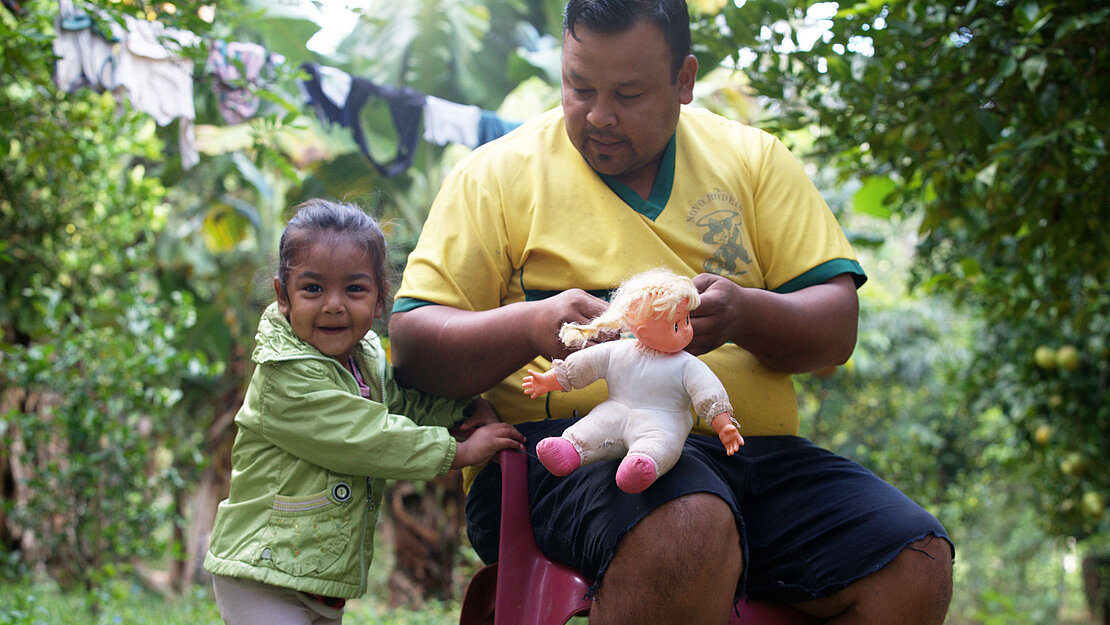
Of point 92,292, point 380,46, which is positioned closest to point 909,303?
point 380,46

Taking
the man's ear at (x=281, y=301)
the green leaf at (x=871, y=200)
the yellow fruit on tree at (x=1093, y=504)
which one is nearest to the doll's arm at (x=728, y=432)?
the man's ear at (x=281, y=301)

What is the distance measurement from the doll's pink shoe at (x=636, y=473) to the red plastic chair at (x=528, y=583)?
0.95 ft

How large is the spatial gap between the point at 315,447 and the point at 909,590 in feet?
3.64

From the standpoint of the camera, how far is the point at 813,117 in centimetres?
288

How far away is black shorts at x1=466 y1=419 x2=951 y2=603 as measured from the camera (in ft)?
4.85

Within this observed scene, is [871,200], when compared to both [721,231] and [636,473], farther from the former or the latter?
[636,473]

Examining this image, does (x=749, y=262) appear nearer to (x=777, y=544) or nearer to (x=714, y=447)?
(x=714, y=447)

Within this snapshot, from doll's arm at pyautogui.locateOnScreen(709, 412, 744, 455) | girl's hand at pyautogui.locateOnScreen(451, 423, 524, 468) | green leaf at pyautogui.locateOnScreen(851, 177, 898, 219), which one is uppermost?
doll's arm at pyautogui.locateOnScreen(709, 412, 744, 455)

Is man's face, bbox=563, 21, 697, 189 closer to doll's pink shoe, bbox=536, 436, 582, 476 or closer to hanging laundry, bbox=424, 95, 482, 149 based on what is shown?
doll's pink shoe, bbox=536, 436, 582, 476

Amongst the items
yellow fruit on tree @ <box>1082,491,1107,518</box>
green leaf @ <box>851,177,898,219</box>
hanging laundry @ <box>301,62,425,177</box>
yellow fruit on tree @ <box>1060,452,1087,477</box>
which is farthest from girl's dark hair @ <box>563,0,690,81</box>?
yellow fruit on tree @ <box>1082,491,1107,518</box>

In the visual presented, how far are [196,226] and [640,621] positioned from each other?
240 inches

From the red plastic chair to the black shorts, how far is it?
0.02 meters

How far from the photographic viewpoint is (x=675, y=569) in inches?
54.5

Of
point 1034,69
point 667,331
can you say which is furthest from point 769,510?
point 1034,69
